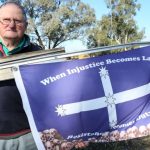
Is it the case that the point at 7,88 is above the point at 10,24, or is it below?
below

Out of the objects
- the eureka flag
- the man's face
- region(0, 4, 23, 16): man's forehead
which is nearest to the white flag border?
the eureka flag

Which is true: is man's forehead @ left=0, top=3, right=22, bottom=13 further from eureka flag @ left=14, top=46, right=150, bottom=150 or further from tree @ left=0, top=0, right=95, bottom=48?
tree @ left=0, top=0, right=95, bottom=48

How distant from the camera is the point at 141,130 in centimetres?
369

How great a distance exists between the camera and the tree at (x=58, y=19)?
5334cm

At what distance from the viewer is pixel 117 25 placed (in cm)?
5666

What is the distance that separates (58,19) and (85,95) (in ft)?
166

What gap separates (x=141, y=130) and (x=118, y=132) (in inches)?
9.0

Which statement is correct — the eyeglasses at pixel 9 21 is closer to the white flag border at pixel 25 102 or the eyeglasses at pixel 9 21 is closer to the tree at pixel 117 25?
the white flag border at pixel 25 102

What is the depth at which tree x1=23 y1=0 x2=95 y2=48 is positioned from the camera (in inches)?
2100

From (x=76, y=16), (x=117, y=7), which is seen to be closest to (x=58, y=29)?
(x=76, y=16)

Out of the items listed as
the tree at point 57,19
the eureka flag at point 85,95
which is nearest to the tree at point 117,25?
the tree at point 57,19

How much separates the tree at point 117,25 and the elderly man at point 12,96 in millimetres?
51700

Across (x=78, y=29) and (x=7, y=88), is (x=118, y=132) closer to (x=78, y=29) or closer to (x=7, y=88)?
(x=7, y=88)

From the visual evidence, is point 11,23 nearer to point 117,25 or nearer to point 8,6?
point 8,6
